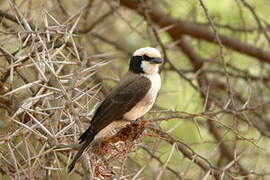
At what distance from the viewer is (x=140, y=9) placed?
6.02 m

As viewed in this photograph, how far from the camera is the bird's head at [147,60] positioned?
15.4 ft

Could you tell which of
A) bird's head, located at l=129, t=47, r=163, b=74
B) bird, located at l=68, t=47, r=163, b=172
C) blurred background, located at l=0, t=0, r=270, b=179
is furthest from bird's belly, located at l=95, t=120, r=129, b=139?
bird's head, located at l=129, t=47, r=163, b=74

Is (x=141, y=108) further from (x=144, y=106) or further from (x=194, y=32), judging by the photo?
(x=194, y=32)

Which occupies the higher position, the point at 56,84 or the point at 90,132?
the point at 56,84

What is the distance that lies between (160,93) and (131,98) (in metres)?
0.47

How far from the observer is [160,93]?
4820 mm

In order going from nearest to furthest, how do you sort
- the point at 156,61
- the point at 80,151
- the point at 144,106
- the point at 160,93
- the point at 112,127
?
the point at 80,151 → the point at 112,127 → the point at 144,106 → the point at 156,61 → the point at 160,93

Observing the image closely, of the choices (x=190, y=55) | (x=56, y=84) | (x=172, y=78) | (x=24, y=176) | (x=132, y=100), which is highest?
(x=56, y=84)

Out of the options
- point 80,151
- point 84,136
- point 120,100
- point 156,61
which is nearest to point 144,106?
point 120,100

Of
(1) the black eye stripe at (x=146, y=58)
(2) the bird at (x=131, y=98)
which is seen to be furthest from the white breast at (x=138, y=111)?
(1) the black eye stripe at (x=146, y=58)

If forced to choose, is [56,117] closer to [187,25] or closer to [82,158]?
[82,158]

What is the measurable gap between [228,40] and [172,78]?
143cm

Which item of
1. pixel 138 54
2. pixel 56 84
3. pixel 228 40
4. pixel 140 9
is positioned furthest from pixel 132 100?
pixel 228 40

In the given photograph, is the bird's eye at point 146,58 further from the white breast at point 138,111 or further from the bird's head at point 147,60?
the white breast at point 138,111
